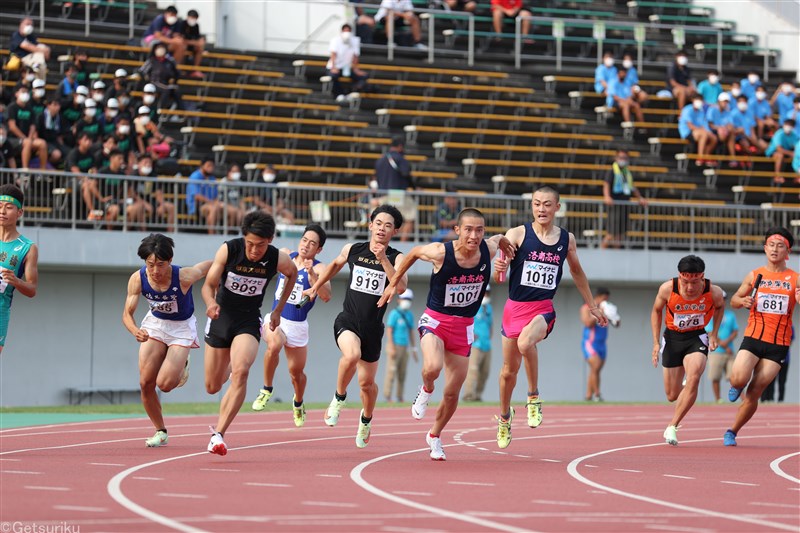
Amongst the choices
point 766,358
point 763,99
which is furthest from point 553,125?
point 766,358

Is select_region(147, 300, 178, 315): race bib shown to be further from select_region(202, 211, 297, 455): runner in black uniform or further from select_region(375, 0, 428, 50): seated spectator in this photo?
select_region(375, 0, 428, 50): seated spectator

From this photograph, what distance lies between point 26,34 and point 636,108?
13.7 meters

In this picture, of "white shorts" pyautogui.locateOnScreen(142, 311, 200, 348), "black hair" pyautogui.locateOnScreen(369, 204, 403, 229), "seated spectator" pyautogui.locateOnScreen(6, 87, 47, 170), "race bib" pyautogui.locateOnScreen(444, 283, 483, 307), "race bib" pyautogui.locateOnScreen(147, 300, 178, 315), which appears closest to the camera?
"race bib" pyautogui.locateOnScreen(444, 283, 483, 307)

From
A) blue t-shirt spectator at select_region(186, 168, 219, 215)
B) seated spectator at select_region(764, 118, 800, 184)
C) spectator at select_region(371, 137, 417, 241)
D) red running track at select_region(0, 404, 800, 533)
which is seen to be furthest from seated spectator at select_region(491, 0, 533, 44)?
red running track at select_region(0, 404, 800, 533)

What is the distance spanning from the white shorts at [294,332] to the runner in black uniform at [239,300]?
2845mm

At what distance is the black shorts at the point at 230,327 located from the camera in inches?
512

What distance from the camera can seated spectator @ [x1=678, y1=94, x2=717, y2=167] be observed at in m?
33.0

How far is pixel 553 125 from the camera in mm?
33031

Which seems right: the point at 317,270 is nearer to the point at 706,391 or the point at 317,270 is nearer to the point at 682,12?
the point at 706,391

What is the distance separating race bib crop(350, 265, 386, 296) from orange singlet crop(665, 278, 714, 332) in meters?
3.45

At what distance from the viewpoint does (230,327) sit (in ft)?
42.7

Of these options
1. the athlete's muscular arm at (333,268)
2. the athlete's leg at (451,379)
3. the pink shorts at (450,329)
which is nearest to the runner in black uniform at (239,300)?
the athlete's muscular arm at (333,268)

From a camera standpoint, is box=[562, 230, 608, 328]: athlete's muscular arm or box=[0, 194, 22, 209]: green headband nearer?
box=[0, 194, 22, 209]: green headband

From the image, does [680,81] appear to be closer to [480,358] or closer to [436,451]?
[480,358]
